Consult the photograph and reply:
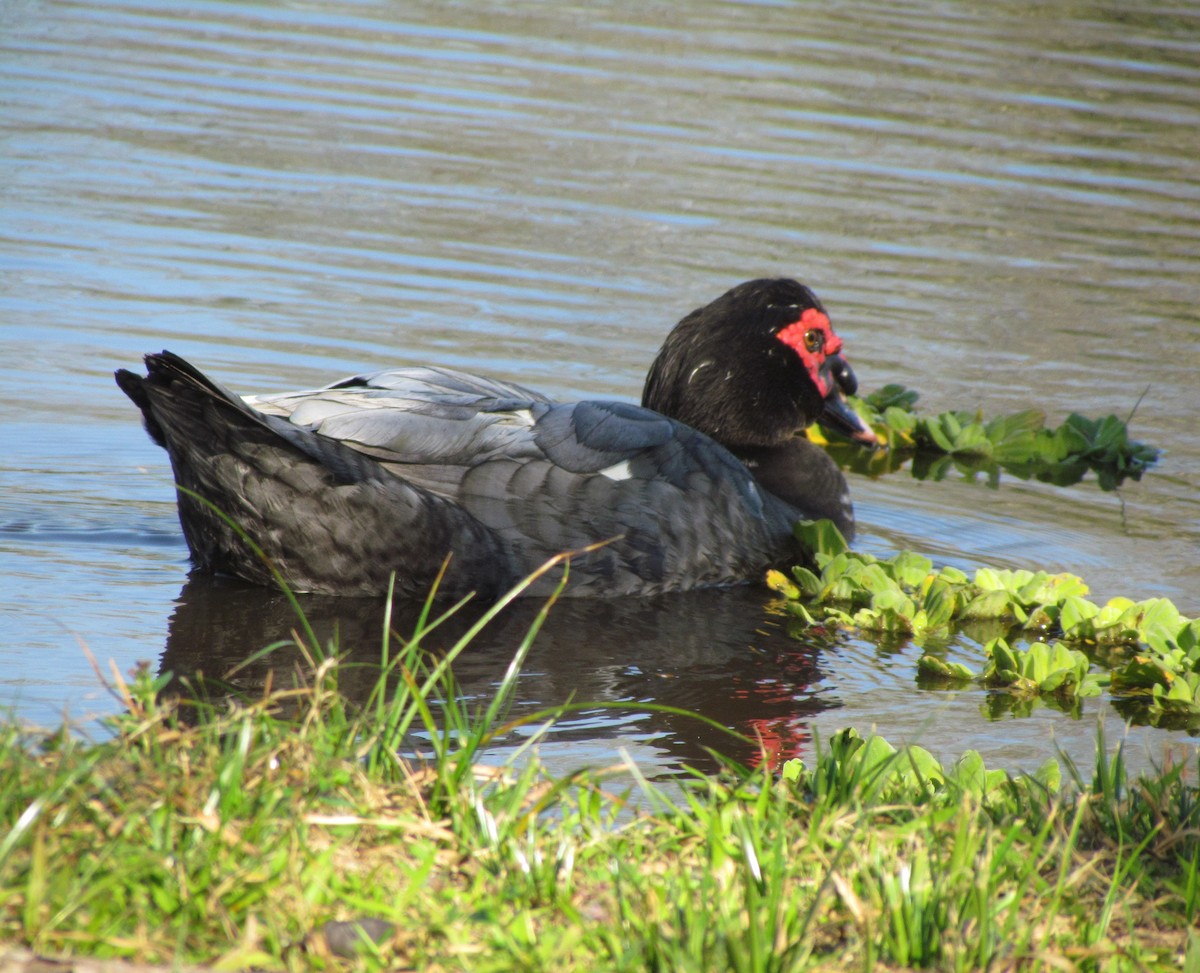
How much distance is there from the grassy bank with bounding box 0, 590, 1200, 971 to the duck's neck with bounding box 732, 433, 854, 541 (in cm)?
Result: 340

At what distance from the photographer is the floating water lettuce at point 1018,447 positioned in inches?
322

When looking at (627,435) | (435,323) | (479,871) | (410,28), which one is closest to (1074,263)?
(435,323)

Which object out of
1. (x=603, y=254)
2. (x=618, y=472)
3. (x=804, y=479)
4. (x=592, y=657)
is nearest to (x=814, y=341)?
(x=804, y=479)

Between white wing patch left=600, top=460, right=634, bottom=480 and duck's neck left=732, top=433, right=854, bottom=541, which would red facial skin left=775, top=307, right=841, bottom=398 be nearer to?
duck's neck left=732, top=433, right=854, bottom=541

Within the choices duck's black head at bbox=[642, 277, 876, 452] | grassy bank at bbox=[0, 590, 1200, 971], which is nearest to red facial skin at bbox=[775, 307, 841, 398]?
duck's black head at bbox=[642, 277, 876, 452]

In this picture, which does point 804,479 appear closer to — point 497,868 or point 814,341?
point 814,341

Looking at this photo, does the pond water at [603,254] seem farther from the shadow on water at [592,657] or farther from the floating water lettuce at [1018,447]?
the floating water lettuce at [1018,447]

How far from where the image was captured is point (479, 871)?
117 inches

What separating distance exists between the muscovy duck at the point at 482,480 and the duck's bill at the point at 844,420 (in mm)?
389

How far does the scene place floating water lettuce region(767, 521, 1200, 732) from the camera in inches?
213

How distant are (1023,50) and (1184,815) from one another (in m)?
15.4

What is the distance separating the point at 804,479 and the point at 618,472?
1.14 meters

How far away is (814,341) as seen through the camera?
7.12 metres

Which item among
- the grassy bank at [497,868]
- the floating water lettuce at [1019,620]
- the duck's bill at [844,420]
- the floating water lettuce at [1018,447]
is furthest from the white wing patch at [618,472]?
the grassy bank at [497,868]
